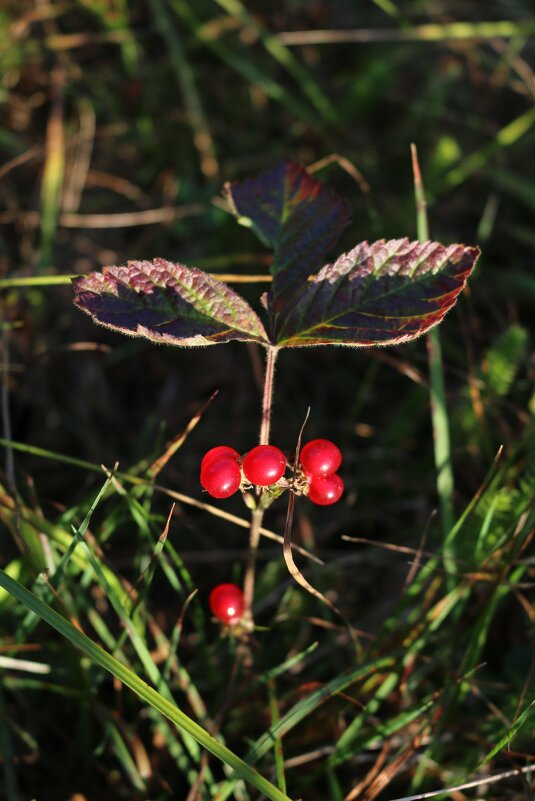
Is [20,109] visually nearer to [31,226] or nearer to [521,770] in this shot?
[31,226]

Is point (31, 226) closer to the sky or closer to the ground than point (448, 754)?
closer to the sky

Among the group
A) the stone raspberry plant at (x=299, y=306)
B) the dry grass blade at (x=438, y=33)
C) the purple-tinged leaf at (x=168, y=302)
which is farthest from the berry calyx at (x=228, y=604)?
the dry grass blade at (x=438, y=33)

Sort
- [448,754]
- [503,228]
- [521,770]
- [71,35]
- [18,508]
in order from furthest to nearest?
[71,35]
[503,228]
[448,754]
[18,508]
[521,770]

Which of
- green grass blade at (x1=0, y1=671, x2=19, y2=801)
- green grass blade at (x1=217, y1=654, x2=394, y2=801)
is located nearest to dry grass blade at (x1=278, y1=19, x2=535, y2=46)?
green grass blade at (x1=217, y1=654, x2=394, y2=801)

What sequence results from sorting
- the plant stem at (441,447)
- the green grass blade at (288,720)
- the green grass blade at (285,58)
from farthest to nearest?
the green grass blade at (285,58)
the plant stem at (441,447)
the green grass blade at (288,720)

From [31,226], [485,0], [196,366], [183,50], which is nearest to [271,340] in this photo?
[196,366]

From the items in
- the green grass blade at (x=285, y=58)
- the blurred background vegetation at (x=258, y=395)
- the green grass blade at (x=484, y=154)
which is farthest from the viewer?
the green grass blade at (x=285, y=58)

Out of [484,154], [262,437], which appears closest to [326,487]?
[262,437]

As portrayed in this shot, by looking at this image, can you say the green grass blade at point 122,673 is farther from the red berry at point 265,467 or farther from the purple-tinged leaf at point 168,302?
the purple-tinged leaf at point 168,302
